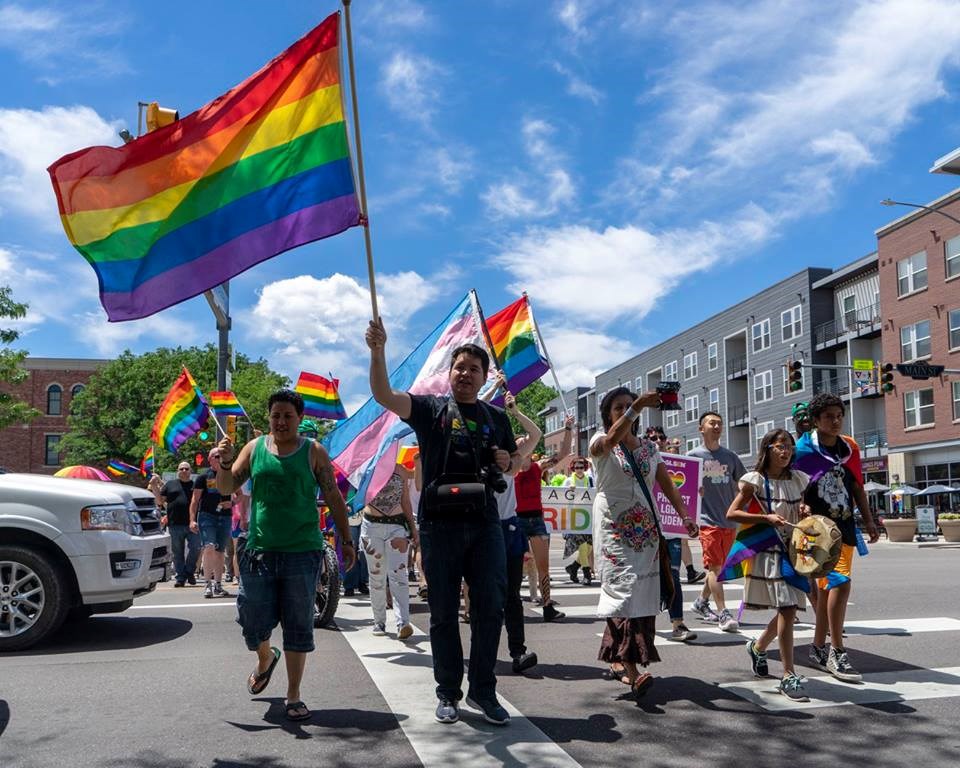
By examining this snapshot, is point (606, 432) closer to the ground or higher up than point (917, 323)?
closer to the ground

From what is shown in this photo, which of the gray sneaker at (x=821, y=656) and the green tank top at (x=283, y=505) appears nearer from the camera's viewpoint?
the green tank top at (x=283, y=505)

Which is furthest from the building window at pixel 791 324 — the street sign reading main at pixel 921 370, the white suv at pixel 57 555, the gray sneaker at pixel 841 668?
the white suv at pixel 57 555

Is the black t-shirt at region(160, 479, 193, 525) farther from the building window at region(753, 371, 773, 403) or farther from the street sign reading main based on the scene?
the building window at region(753, 371, 773, 403)

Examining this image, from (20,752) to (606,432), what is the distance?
363 cm

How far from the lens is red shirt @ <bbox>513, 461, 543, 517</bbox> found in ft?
31.3

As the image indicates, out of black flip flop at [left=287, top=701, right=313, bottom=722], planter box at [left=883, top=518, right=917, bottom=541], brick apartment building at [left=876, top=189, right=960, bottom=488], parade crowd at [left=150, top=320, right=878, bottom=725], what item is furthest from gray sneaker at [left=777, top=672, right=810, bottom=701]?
brick apartment building at [left=876, top=189, right=960, bottom=488]

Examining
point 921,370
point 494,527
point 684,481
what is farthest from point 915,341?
point 494,527

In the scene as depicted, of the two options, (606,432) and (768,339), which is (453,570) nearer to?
(606,432)

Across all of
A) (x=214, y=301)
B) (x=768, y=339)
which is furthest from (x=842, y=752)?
(x=768, y=339)

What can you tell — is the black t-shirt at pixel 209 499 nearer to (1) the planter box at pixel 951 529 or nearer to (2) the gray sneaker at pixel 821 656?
(2) the gray sneaker at pixel 821 656

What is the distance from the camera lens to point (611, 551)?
5680 mm

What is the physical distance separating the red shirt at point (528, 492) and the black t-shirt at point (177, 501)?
5959 millimetres

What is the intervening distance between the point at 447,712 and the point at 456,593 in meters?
0.63

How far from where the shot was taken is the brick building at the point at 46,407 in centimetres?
6825
